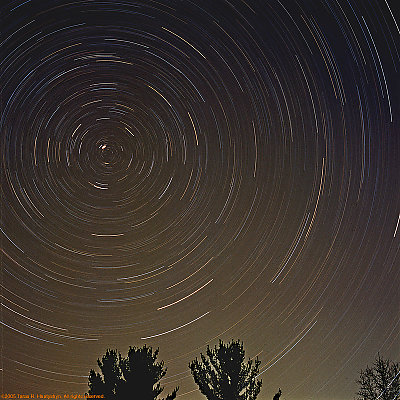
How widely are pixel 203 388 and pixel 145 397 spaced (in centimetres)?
179

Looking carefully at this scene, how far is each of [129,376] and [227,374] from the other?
313 cm

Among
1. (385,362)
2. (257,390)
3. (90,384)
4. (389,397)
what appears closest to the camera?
(257,390)

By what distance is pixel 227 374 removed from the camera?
52.3 feet

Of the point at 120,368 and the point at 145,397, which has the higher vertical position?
the point at 120,368

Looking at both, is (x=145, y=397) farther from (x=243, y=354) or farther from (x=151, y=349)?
(x=243, y=354)

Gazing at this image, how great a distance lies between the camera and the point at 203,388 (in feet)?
51.7

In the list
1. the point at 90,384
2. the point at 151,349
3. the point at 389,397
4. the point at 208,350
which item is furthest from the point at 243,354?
the point at 389,397

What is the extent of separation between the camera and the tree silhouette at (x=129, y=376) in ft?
52.5

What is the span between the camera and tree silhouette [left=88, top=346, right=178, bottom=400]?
16000 mm

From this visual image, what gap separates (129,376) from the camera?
1641 centimetres

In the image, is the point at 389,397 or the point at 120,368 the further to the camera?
the point at 389,397

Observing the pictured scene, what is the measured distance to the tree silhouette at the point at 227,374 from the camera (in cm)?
1556

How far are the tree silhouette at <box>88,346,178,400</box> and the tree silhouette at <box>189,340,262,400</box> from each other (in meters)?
1.00

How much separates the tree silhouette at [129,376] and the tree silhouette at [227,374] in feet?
3.28
